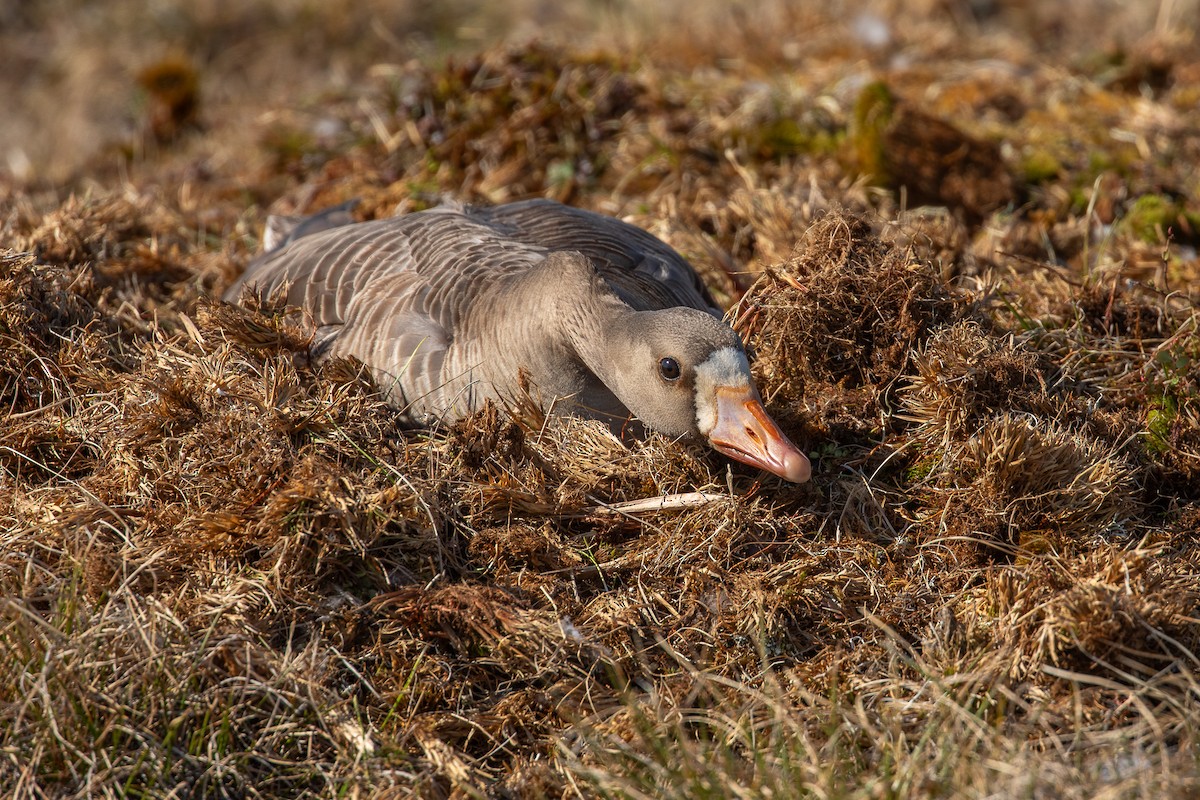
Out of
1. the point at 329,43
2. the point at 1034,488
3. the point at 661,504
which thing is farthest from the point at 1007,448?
the point at 329,43

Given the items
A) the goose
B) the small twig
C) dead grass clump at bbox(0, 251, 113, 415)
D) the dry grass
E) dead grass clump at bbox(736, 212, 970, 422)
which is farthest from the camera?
dead grass clump at bbox(0, 251, 113, 415)

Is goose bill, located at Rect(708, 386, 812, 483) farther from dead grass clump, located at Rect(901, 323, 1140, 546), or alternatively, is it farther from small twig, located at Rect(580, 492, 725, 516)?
dead grass clump, located at Rect(901, 323, 1140, 546)

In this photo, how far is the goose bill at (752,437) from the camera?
3711mm

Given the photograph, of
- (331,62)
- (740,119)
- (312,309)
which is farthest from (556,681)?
(331,62)

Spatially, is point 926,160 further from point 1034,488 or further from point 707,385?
point 707,385

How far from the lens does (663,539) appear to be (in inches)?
156

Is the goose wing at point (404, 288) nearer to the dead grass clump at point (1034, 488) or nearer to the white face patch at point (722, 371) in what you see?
the white face patch at point (722, 371)

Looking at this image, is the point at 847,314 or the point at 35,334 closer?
the point at 847,314

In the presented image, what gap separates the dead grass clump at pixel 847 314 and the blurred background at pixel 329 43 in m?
4.13

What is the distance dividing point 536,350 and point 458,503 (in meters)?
0.69

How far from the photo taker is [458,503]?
3.99 metres

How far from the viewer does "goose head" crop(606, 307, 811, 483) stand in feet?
12.4

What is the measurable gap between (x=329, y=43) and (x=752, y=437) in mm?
9114

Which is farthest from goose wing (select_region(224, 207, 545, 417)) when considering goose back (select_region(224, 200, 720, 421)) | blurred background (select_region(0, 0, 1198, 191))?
blurred background (select_region(0, 0, 1198, 191))
